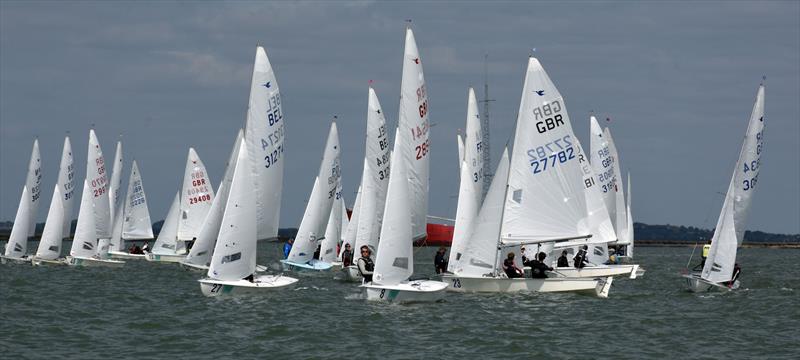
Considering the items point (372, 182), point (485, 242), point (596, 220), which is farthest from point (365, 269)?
point (596, 220)

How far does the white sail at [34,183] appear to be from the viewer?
60.8 m

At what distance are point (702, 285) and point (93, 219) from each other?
26.6 meters

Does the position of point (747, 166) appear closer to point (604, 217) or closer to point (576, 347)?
point (604, 217)

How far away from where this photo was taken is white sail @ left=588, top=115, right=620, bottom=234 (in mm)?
60312

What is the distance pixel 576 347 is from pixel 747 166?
16911 mm

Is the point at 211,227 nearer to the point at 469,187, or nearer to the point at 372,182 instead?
the point at 372,182

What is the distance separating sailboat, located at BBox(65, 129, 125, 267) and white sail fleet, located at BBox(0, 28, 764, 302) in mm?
84

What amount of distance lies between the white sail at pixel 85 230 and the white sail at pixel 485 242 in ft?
78.4

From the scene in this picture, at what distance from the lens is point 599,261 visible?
179ft

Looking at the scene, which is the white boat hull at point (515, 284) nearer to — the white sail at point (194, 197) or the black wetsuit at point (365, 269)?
the black wetsuit at point (365, 269)

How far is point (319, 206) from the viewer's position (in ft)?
172

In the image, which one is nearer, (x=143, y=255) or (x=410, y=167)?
(x=410, y=167)

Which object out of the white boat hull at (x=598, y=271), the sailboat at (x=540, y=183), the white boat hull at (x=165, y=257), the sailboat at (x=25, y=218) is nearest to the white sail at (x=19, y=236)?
the sailboat at (x=25, y=218)

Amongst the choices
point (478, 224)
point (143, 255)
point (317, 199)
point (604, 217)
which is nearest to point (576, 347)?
point (478, 224)
